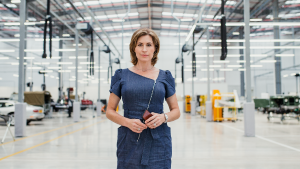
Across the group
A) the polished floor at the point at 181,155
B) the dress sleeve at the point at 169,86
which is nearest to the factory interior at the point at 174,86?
the polished floor at the point at 181,155

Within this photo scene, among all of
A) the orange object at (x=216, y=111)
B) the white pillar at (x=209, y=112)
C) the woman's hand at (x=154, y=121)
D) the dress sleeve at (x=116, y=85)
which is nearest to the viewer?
the woman's hand at (x=154, y=121)

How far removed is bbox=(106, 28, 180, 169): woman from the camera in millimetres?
1160

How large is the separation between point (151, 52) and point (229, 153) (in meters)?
4.00

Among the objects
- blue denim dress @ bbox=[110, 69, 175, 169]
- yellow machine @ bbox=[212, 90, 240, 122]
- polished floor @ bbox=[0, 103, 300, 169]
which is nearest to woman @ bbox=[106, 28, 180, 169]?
blue denim dress @ bbox=[110, 69, 175, 169]

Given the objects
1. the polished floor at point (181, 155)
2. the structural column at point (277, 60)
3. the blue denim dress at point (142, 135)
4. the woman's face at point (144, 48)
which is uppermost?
the structural column at point (277, 60)

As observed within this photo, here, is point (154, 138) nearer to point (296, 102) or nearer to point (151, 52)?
point (151, 52)

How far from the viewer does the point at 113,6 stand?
18.8m

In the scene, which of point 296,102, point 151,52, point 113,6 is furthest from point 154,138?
point 113,6

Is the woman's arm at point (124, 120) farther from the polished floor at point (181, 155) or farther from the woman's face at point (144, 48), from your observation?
the polished floor at point (181, 155)

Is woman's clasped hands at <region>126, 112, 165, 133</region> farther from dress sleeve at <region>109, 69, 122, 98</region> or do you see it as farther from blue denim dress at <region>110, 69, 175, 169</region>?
dress sleeve at <region>109, 69, 122, 98</region>

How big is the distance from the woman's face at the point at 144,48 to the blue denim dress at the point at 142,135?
10 cm

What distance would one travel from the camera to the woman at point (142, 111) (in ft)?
3.81

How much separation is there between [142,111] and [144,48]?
0.33 meters

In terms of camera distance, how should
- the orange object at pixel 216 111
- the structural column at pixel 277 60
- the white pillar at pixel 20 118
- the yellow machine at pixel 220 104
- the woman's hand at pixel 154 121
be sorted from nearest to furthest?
1. the woman's hand at pixel 154 121
2. the white pillar at pixel 20 118
3. the yellow machine at pixel 220 104
4. the orange object at pixel 216 111
5. the structural column at pixel 277 60
